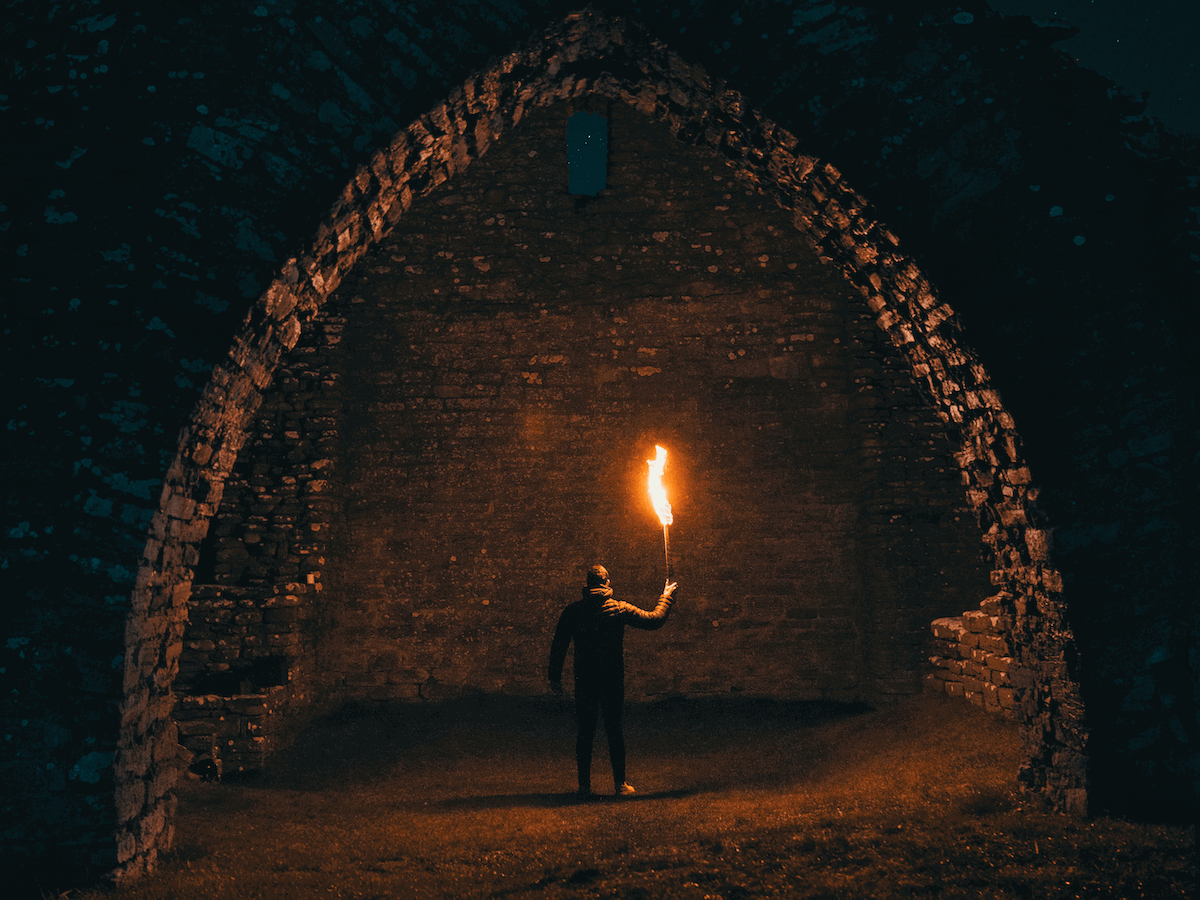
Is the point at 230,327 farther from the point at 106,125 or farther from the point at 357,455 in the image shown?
the point at 357,455

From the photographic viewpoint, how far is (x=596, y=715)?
4.55m

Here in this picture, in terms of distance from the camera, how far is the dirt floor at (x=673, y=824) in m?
2.83

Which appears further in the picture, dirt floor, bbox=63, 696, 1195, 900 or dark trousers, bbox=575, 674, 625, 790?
dark trousers, bbox=575, 674, 625, 790

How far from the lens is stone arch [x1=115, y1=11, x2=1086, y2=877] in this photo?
2684 mm

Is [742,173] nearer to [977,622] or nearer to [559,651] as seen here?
[559,651]

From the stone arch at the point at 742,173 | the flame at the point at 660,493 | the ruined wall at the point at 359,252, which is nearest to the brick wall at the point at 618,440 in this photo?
the flame at the point at 660,493

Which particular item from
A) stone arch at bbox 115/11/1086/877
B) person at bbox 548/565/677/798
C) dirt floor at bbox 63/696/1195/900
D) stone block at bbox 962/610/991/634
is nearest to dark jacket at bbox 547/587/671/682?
person at bbox 548/565/677/798

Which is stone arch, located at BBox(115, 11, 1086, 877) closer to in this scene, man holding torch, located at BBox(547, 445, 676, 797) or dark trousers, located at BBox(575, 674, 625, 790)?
man holding torch, located at BBox(547, 445, 676, 797)

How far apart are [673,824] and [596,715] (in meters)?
0.93

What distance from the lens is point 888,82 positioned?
2891mm

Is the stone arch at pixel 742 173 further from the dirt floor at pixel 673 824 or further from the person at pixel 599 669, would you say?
the person at pixel 599 669

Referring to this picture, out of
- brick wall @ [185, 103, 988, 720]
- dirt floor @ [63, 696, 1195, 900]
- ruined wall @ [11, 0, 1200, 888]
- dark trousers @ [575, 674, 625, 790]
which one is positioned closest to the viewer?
ruined wall @ [11, 0, 1200, 888]

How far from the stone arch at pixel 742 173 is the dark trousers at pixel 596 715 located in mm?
2216

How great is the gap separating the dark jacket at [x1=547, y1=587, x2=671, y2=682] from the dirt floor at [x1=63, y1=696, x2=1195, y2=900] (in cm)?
80
